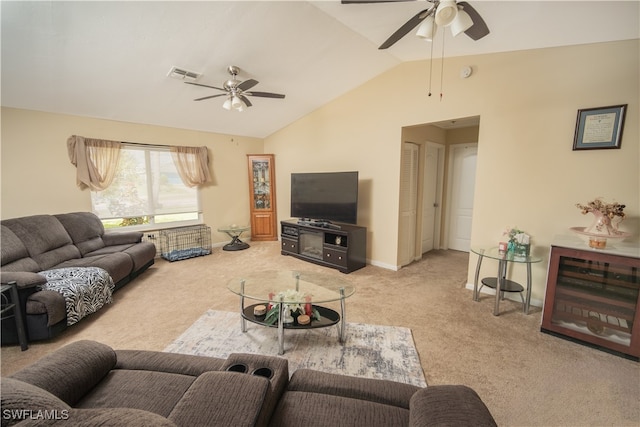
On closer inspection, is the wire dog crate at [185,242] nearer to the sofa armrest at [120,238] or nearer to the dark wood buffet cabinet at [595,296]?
the sofa armrest at [120,238]

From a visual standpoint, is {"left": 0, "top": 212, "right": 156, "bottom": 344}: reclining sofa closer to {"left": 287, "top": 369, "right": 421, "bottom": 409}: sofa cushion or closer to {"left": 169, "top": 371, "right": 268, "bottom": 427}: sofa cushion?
{"left": 169, "top": 371, "right": 268, "bottom": 427}: sofa cushion

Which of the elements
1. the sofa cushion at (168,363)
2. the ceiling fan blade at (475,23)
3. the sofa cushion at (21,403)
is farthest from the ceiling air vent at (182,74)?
the sofa cushion at (21,403)

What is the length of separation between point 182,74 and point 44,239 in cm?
256

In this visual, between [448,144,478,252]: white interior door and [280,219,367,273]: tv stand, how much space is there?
2067mm

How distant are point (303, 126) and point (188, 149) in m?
2.24

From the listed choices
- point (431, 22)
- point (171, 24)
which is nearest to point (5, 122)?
point (171, 24)

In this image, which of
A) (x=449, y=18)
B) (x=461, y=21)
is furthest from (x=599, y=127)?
(x=449, y=18)

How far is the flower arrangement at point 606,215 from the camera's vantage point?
2.22 m

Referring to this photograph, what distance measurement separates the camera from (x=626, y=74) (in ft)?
7.76

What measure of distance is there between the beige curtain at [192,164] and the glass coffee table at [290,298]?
3223 millimetres

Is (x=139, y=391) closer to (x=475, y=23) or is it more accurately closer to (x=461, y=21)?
(x=461, y=21)

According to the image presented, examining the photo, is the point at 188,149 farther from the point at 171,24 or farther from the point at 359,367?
the point at 359,367

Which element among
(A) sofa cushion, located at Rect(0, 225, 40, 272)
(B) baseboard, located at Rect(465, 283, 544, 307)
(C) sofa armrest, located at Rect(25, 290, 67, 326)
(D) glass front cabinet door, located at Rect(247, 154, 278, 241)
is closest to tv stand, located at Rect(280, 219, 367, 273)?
(D) glass front cabinet door, located at Rect(247, 154, 278, 241)

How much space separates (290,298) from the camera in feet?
7.29
